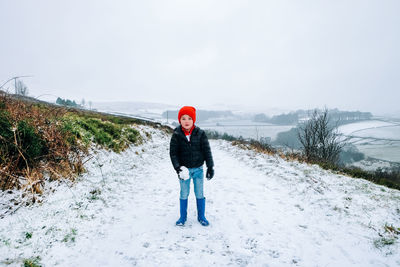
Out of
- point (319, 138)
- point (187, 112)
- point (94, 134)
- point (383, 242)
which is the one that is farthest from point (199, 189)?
point (319, 138)

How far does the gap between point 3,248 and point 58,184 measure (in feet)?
5.78

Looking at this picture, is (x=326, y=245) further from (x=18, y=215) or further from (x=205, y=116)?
(x=205, y=116)

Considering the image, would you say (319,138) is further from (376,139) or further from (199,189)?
(376,139)

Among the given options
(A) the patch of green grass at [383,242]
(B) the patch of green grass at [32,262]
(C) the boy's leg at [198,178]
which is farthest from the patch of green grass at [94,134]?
(A) the patch of green grass at [383,242]

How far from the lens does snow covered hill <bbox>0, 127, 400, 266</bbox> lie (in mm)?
2660

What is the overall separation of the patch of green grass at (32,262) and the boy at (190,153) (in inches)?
82.1

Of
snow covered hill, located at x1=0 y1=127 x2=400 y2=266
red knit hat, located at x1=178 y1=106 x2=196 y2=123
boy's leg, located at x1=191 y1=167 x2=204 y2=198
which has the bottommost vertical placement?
snow covered hill, located at x1=0 y1=127 x2=400 y2=266

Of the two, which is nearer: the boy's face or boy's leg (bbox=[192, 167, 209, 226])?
the boy's face

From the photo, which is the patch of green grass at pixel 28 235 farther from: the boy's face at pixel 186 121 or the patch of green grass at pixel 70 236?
the boy's face at pixel 186 121

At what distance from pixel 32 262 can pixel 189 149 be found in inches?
106

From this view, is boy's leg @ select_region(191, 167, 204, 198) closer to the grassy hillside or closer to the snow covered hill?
the snow covered hill

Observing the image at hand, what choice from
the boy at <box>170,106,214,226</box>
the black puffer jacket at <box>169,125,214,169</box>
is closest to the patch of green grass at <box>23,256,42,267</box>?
the boy at <box>170,106,214,226</box>

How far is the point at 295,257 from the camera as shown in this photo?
9.08ft

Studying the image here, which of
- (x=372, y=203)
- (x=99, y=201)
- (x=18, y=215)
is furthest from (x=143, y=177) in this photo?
(x=372, y=203)
